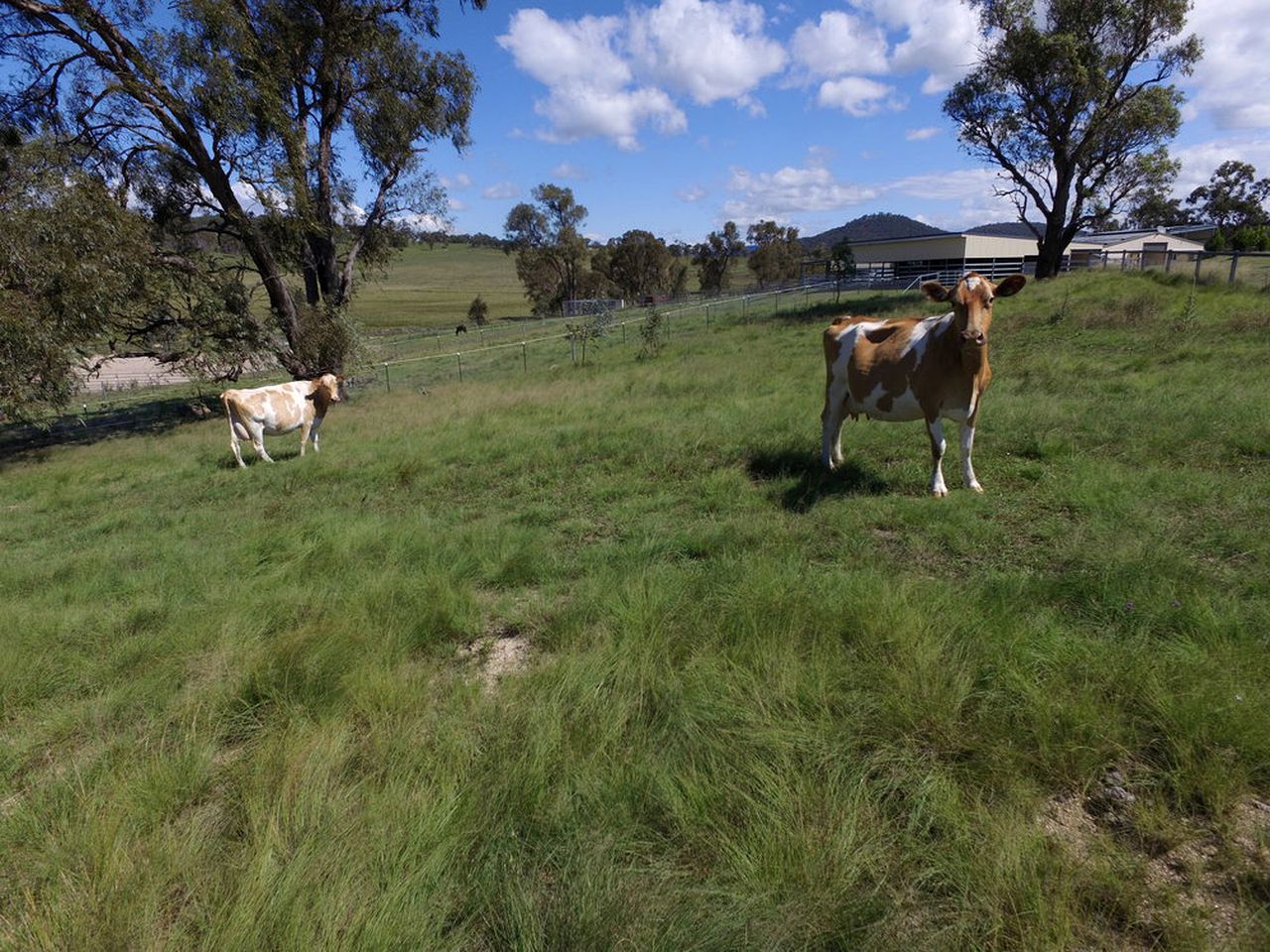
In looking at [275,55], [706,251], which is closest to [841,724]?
[275,55]

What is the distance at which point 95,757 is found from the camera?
286 centimetres

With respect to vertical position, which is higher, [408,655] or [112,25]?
[112,25]

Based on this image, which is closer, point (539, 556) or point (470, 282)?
point (539, 556)

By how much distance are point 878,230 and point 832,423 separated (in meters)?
51.7

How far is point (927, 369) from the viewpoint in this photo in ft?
20.9

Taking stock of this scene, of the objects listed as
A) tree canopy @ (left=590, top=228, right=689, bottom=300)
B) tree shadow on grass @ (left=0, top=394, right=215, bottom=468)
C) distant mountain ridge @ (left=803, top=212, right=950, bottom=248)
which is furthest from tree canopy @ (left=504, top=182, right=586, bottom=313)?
tree shadow on grass @ (left=0, top=394, right=215, bottom=468)

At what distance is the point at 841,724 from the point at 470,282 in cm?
13270

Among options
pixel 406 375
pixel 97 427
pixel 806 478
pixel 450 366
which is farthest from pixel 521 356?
pixel 806 478

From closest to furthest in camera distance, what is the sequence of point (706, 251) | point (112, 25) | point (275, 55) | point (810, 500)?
point (810, 500) < point (112, 25) < point (275, 55) < point (706, 251)

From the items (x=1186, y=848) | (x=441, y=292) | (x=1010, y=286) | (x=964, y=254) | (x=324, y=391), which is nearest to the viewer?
(x=1186, y=848)

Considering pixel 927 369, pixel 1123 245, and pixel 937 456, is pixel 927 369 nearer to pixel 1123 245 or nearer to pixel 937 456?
pixel 937 456

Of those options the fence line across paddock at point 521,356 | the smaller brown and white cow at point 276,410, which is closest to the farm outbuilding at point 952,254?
the fence line across paddock at point 521,356

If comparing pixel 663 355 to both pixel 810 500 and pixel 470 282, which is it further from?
pixel 470 282

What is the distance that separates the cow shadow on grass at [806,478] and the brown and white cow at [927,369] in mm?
278
